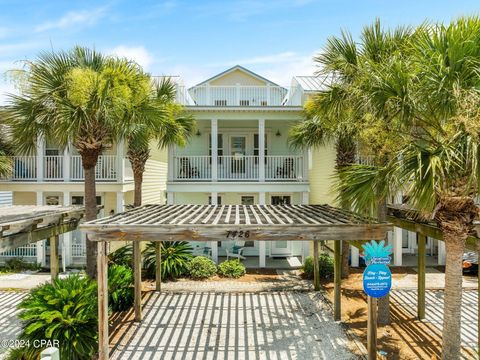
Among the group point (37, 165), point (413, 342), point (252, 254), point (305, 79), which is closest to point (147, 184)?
point (37, 165)

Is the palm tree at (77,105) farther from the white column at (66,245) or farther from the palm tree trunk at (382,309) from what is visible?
the palm tree trunk at (382,309)

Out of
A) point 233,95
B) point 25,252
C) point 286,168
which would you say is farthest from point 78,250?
point 233,95

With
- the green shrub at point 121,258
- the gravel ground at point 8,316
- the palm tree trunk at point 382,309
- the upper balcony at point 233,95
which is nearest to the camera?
the gravel ground at point 8,316

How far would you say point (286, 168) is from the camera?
52.9ft

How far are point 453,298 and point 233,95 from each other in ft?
47.1

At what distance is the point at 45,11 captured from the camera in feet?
30.8

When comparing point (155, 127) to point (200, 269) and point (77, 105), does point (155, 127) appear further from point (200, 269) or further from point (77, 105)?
point (200, 269)

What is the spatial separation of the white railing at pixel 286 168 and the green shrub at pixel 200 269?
4.81 m

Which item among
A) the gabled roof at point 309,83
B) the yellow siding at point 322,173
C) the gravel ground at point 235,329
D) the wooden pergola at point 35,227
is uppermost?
the gabled roof at point 309,83

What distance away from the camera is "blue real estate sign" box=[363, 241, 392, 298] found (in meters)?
5.92

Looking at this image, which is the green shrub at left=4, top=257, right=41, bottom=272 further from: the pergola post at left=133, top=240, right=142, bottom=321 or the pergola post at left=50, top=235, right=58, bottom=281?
the pergola post at left=133, top=240, right=142, bottom=321

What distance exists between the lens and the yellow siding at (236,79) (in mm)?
21391

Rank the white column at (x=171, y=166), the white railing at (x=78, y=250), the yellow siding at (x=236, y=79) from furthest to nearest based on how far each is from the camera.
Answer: the yellow siding at (x=236, y=79) < the white column at (x=171, y=166) < the white railing at (x=78, y=250)

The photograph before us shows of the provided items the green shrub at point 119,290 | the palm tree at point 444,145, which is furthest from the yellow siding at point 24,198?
A: the palm tree at point 444,145
